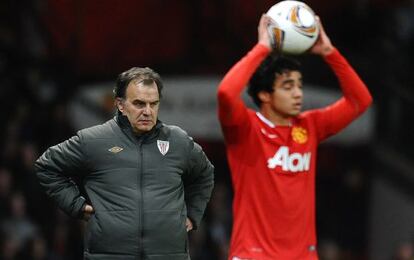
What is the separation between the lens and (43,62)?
14.2 m

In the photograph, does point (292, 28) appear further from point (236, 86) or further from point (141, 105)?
point (141, 105)

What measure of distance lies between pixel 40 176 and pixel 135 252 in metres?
0.68

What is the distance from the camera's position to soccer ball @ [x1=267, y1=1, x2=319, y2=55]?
23.9 feet

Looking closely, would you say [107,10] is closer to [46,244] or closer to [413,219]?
[46,244]

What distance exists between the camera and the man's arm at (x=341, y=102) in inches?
296

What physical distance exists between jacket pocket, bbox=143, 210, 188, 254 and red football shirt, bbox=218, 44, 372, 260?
0.73 meters

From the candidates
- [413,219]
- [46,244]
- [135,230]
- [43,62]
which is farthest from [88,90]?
[135,230]

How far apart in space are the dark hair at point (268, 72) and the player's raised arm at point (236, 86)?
8.8 inches

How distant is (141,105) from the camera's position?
21.6 feet

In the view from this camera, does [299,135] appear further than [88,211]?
Yes

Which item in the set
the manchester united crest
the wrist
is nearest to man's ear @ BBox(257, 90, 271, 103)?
the manchester united crest

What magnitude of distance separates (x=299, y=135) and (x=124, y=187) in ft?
4.52

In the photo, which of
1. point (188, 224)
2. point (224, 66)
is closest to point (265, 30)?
point (188, 224)

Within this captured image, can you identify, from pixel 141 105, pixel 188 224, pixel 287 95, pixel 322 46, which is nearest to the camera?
pixel 141 105
